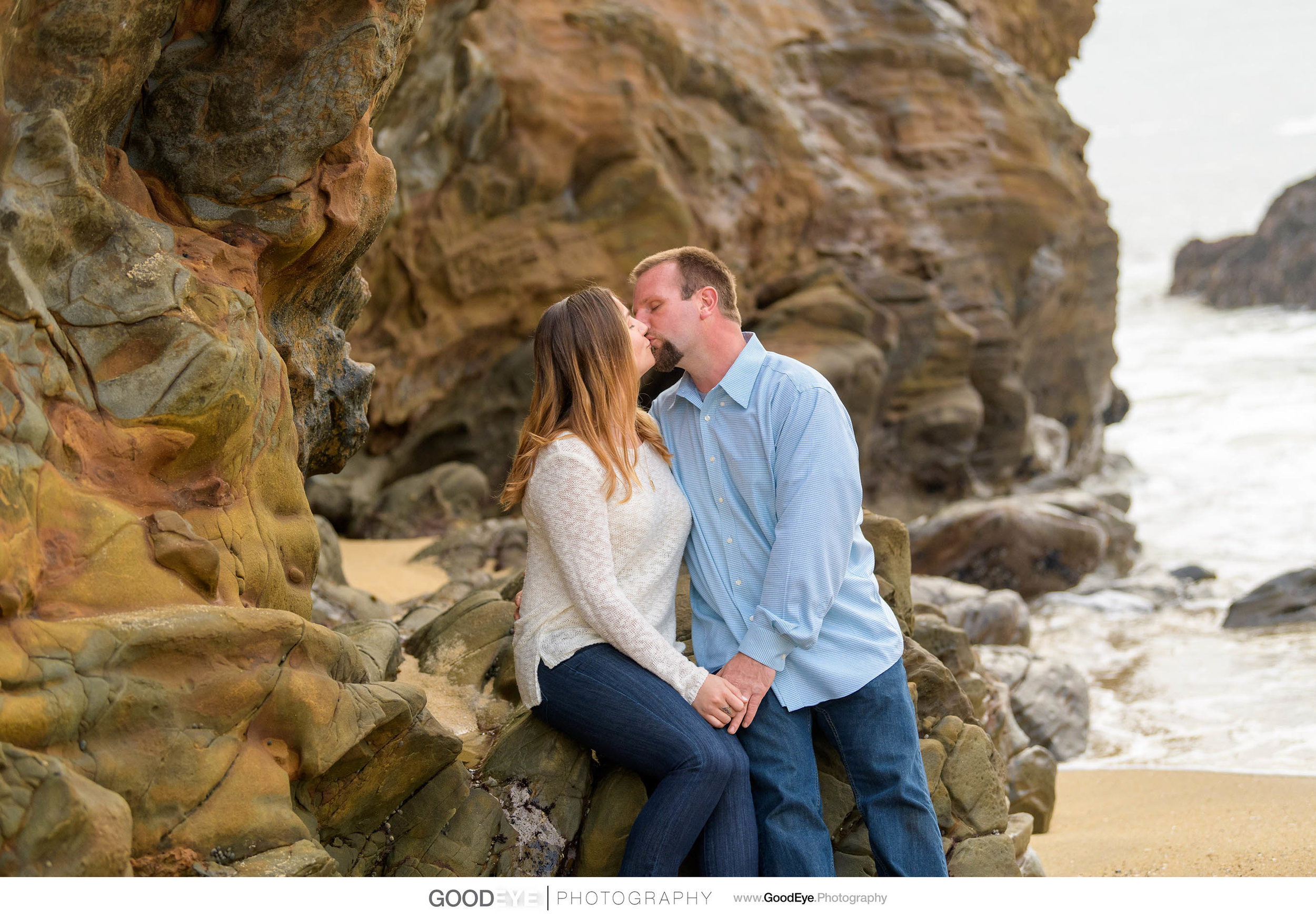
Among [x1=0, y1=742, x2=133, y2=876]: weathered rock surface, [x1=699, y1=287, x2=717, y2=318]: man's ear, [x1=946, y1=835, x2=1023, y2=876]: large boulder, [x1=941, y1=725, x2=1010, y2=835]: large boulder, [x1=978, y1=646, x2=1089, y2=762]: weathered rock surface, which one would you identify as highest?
[x1=699, y1=287, x2=717, y2=318]: man's ear

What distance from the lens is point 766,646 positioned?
3344mm

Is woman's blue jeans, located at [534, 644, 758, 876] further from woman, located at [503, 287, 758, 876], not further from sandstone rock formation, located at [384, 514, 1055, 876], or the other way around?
sandstone rock formation, located at [384, 514, 1055, 876]

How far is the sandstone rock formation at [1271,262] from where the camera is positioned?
37.8 metres

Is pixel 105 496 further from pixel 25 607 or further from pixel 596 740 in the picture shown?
pixel 596 740

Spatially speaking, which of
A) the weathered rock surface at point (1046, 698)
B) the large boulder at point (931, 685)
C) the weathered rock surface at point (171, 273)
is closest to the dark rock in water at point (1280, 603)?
the weathered rock surface at point (1046, 698)

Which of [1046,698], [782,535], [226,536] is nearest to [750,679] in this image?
[782,535]

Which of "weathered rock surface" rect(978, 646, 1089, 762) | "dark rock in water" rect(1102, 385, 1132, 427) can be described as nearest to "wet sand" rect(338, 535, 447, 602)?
"weathered rock surface" rect(978, 646, 1089, 762)

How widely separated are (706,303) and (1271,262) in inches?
1688

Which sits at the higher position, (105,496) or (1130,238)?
(105,496)

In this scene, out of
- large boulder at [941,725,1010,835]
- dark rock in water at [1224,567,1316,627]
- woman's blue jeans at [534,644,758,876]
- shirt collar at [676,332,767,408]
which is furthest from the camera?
dark rock in water at [1224,567,1316,627]

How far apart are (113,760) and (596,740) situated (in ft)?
4.52

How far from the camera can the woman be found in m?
3.15

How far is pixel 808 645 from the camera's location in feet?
11.2

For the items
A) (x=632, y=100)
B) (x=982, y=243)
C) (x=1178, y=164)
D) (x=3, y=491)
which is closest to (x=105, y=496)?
(x=3, y=491)
